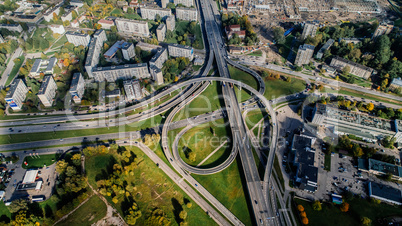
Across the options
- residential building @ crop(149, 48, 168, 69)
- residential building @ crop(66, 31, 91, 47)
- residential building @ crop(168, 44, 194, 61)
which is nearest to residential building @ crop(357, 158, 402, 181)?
residential building @ crop(168, 44, 194, 61)

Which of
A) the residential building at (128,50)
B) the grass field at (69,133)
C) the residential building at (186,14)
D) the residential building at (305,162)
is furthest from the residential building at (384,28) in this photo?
the residential building at (128,50)

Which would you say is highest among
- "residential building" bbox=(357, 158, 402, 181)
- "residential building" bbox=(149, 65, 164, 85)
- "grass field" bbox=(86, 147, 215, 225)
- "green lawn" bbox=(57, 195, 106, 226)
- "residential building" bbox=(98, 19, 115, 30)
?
"residential building" bbox=(98, 19, 115, 30)

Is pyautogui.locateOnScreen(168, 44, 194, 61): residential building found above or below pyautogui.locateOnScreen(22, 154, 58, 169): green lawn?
above

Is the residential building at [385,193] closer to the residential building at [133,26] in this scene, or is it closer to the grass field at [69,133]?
the grass field at [69,133]

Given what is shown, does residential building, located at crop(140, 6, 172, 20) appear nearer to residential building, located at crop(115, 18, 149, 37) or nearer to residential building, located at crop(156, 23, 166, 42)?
residential building, located at crop(156, 23, 166, 42)

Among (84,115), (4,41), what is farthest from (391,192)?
(4,41)

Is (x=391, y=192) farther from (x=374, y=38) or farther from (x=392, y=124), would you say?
(x=374, y=38)
